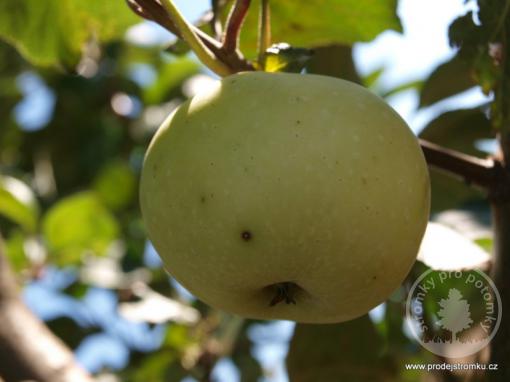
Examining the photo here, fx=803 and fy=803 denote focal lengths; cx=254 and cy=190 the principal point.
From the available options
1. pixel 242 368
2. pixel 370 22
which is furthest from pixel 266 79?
pixel 242 368

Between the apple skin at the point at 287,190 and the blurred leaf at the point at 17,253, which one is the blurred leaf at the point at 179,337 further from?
the apple skin at the point at 287,190

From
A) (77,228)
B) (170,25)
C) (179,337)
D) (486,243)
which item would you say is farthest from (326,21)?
(77,228)

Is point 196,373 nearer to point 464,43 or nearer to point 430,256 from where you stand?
point 430,256

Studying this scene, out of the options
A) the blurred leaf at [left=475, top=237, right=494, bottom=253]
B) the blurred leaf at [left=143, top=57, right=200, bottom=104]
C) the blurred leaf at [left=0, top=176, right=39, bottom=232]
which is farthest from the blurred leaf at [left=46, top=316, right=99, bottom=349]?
the blurred leaf at [left=475, top=237, right=494, bottom=253]

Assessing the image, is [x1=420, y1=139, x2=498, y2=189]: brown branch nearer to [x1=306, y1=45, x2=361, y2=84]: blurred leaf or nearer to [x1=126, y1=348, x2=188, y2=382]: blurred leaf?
[x1=306, y1=45, x2=361, y2=84]: blurred leaf

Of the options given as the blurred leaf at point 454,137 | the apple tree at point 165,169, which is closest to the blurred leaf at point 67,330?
the apple tree at point 165,169

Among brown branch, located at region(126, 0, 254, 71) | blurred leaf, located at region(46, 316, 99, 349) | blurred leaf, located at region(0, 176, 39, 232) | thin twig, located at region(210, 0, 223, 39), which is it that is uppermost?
brown branch, located at region(126, 0, 254, 71)

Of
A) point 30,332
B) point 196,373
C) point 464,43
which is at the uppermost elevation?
point 464,43
